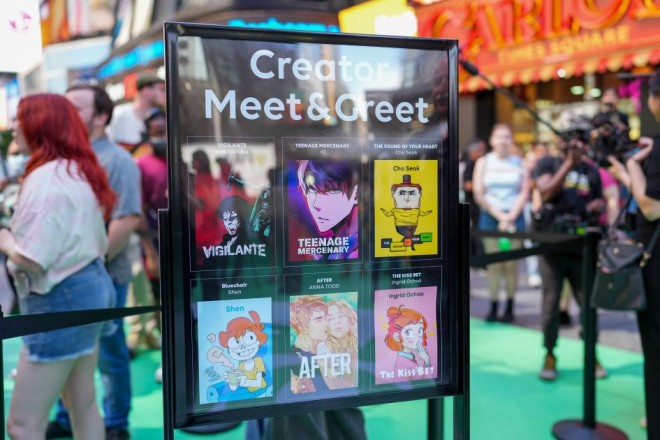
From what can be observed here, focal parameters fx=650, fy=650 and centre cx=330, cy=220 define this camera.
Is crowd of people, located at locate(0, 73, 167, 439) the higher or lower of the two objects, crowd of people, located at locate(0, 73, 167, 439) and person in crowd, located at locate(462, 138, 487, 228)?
the lower

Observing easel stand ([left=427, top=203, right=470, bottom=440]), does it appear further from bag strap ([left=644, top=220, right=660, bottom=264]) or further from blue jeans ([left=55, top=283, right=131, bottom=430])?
blue jeans ([left=55, top=283, right=131, bottom=430])

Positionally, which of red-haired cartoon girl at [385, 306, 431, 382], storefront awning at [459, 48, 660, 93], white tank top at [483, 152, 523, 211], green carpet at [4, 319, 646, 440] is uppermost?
storefront awning at [459, 48, 660, 93]

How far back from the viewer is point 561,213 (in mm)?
4730

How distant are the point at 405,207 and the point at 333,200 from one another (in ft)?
0.79

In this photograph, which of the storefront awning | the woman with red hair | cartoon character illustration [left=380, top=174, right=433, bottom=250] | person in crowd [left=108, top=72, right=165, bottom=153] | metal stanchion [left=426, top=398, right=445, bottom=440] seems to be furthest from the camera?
the storefront awning

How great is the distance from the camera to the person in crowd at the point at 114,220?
10.7ft

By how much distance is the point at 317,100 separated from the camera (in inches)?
75.9

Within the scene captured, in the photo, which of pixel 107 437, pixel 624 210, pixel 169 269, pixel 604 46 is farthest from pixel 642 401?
pixel 604 46

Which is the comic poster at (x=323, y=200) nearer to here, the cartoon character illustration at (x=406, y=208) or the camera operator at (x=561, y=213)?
the cartoon character illustration at (x=406, y=208)

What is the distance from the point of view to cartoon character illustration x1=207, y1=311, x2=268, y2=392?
74.6 inches

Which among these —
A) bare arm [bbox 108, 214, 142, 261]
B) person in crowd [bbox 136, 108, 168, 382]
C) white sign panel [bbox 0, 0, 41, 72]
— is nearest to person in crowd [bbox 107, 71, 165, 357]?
person in crowd [bbox 136, 108, 168, 382]

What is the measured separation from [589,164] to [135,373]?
11.8ft

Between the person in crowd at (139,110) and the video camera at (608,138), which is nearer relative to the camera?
the video camera at (608,138)

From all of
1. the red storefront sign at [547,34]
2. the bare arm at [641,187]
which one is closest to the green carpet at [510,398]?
the bare arm at [641,187]
